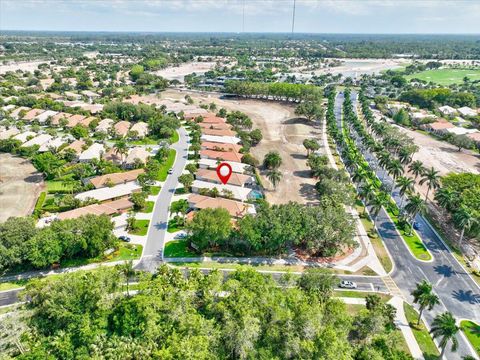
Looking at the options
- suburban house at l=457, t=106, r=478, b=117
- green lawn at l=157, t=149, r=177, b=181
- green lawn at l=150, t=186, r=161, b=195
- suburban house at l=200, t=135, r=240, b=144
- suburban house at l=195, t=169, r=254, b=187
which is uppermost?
suburban house at l=457, t=106, r=478, b=117

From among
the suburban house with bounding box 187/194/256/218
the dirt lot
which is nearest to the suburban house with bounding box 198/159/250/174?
the dirt lot

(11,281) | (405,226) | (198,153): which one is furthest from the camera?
(198,153)

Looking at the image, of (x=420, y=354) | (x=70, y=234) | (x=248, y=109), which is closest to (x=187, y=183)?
(x=70, y=234)

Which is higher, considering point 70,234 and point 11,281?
point 70,234

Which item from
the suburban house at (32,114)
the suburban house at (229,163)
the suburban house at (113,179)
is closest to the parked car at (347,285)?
the suburban house at (229,163)

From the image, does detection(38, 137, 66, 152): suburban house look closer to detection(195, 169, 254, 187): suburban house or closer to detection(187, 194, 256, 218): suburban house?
detection(195, 169, 254, 187): suburban house

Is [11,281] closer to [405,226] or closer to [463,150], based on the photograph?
[405,226]
